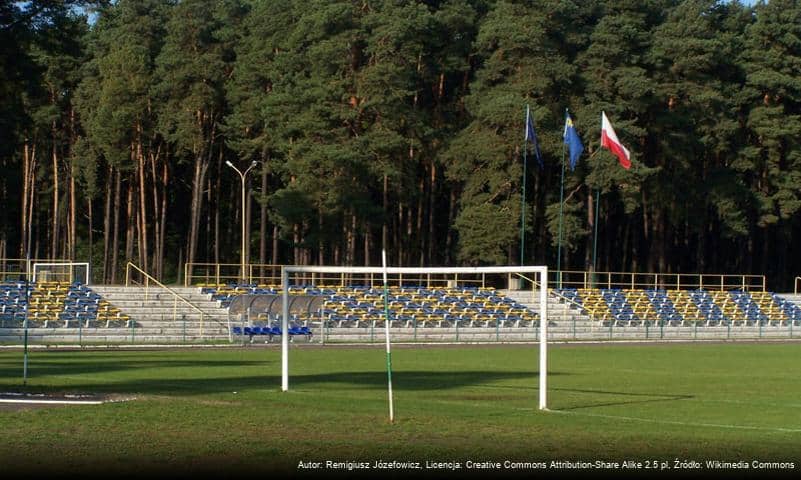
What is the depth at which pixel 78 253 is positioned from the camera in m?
95.8

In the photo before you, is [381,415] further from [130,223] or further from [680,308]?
[130,223]

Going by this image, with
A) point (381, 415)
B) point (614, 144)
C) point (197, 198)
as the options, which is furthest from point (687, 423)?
point (197, 198)

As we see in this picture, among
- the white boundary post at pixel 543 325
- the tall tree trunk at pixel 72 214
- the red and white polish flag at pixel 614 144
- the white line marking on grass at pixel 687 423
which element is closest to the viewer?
the white line marking on grass at pixel 687 423

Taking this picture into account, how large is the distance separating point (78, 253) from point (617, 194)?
43630mm

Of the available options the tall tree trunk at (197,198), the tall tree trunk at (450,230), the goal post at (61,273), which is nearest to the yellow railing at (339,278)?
the tall tree trunk at (197,198)

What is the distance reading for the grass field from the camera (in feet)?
46.6

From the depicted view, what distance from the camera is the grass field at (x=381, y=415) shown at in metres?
14.2

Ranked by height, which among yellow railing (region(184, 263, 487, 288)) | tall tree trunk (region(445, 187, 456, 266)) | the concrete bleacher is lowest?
the concrete bleacher

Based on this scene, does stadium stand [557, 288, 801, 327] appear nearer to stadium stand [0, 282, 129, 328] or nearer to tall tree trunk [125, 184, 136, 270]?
stadium stand [0, 282, 129, 328]

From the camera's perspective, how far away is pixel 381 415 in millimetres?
18469

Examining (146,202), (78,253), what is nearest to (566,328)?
(146,202)

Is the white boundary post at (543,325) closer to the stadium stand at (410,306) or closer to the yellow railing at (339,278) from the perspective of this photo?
the stadium stand at (410,306)

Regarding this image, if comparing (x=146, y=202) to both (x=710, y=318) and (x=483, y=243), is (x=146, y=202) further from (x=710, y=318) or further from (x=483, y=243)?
(x=710, y=318)

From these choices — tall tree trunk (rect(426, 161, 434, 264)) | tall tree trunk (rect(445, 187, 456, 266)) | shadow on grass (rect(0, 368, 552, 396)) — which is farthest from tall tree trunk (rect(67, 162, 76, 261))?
shadow on grass (rect(0, 368, 552, 396))
